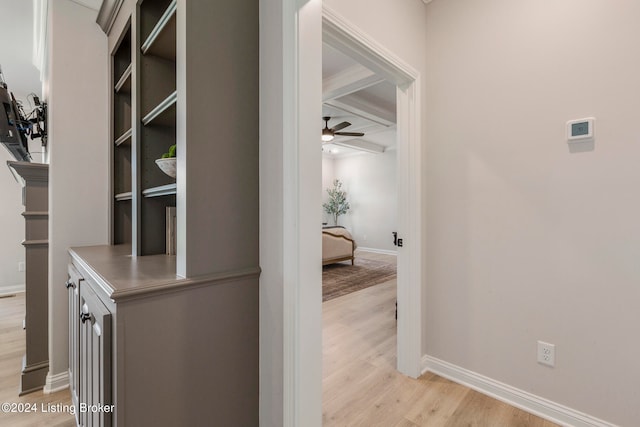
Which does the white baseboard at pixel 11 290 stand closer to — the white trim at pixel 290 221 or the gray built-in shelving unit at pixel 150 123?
the gray built-in shelving unit at pixel 150 123

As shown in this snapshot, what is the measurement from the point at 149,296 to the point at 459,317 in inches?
72.8

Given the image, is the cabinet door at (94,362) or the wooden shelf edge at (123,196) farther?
the wooden shelf edge at (123,196)

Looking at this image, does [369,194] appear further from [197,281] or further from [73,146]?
[197,281]

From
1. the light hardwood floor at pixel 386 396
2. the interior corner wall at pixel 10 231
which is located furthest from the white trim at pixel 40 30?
the light hardwood floor at pixel 386 396

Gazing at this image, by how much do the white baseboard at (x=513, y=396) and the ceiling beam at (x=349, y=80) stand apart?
266 centimetres

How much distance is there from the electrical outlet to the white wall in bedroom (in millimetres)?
5707

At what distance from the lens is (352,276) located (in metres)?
4.89

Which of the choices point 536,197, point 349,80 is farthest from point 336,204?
point 536,197

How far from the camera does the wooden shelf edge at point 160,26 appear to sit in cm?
116

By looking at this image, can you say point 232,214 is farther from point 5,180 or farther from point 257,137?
point 5,180

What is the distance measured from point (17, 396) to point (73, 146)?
164 cm

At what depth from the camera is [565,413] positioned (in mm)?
A: 1527

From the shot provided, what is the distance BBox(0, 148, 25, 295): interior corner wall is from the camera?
3.77 m
